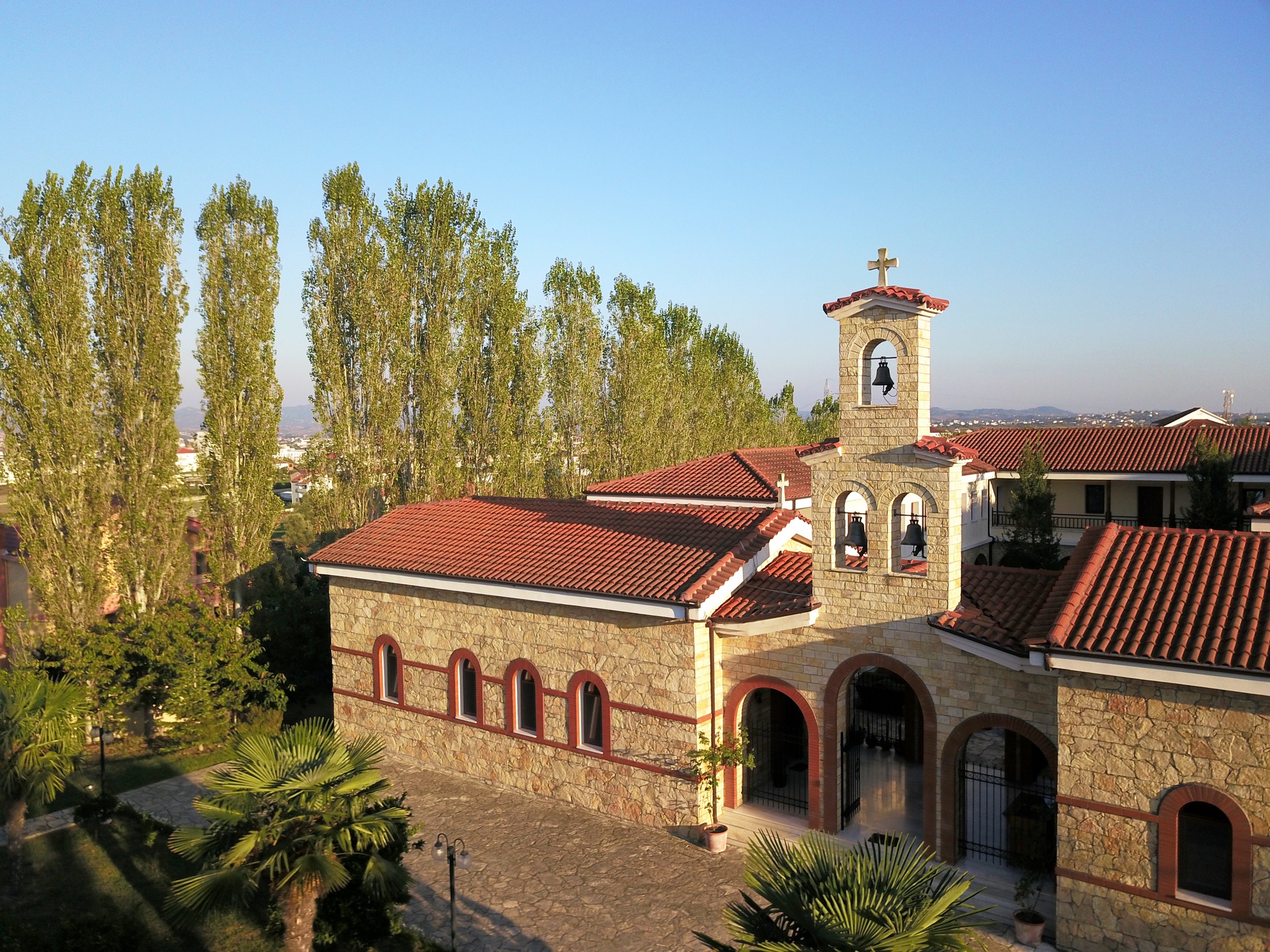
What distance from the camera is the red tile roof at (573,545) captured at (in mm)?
14453

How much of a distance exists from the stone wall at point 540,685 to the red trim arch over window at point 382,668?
0.10m

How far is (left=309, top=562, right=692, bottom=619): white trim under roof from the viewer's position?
13.9m

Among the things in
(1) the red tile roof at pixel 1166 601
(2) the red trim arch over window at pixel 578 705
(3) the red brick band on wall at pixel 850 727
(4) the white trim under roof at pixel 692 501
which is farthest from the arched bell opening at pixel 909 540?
(2) the red trim arch over window at pixel 578 705

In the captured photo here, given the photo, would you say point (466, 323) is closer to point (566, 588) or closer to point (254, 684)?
point (254, 684)

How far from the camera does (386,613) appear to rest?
721 inches

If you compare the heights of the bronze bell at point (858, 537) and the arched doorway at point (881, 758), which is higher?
the bronze bell at point (858, 537)

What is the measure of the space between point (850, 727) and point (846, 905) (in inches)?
298

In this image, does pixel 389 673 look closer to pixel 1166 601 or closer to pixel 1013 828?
pixel 1013 828

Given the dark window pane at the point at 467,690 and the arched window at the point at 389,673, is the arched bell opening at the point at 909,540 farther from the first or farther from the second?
the arched window at the point at 389,673

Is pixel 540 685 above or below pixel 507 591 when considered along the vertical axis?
below

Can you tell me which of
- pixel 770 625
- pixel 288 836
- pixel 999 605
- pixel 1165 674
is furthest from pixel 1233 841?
pixel 288 836

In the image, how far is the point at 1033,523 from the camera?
26.0 m

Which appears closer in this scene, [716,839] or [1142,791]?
[1142,791]

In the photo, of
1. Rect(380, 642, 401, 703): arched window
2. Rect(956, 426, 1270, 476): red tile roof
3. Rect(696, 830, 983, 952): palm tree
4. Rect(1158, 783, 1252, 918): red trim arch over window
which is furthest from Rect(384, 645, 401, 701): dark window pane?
Rect(956, 426, 1270, 476): red tile roof
